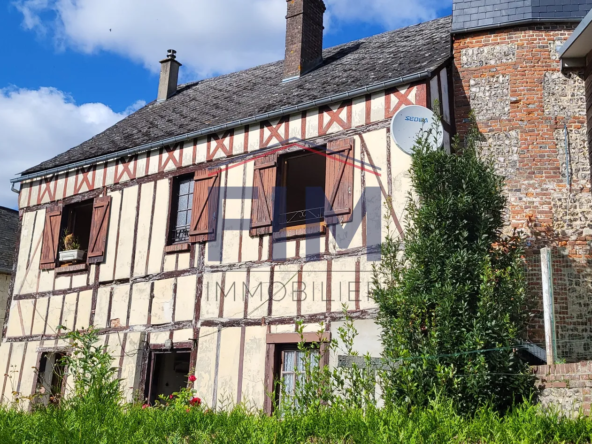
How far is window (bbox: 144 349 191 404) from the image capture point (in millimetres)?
10297

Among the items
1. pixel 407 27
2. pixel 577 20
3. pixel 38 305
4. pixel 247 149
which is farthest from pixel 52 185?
pixel 577 20

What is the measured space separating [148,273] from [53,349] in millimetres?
2481

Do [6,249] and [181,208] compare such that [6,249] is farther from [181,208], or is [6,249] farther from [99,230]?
[181,208]

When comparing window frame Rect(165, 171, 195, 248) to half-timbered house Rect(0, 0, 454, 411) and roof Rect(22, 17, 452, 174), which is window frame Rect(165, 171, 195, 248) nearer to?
half-timbered house Rect(0, 0, 454, 411)

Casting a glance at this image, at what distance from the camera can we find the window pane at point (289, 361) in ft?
29.3

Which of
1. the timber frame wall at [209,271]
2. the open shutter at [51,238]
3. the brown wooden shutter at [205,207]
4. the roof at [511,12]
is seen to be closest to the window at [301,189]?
the timber frame wall at [209,271]

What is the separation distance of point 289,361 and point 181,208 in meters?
3.38

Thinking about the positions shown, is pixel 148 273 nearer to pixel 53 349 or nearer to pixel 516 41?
pixel 53 349

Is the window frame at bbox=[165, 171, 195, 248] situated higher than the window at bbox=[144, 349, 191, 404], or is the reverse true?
the window frame at bbox=[165, 171, 195, 248]

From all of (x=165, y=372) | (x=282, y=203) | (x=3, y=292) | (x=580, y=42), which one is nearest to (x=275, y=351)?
(x=282, y=203)

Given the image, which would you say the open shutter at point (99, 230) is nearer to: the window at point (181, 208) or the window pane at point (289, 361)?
the window at point (181, 208)

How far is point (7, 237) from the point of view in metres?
18.5

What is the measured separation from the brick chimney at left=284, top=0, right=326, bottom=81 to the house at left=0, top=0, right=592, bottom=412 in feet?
0.10

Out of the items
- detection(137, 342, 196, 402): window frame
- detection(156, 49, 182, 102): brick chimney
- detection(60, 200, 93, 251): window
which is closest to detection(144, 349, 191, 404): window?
detection(137, 342, 196, 402): window frame
